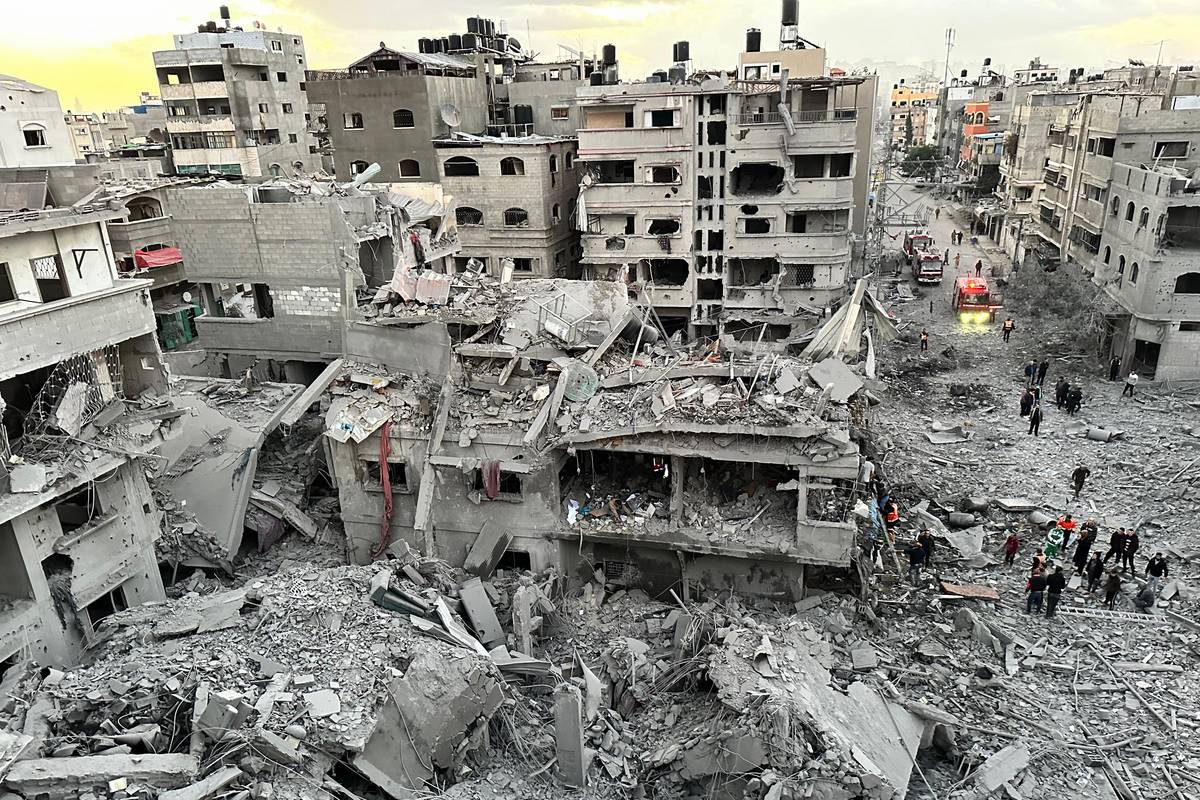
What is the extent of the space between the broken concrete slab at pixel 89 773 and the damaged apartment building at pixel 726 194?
84.2 feet

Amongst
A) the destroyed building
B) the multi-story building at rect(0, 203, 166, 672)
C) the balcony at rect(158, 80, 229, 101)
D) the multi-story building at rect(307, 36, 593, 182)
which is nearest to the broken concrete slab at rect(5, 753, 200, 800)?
the multi-story building at rect(0, 203, 166, 672)

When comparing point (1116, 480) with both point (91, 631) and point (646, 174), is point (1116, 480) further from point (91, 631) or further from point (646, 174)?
point (91, 631)

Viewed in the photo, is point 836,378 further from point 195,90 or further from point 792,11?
point 195,90

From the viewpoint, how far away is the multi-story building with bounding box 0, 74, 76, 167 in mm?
28594

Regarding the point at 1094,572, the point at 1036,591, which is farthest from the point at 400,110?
the point at 1094,572

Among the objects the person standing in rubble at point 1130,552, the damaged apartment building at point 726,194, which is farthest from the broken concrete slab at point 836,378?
the damaged apartment building at point 726,194

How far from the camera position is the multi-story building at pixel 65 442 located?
48.8ft

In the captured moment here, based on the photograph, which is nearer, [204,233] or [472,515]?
[472,515]

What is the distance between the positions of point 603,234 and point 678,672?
82.6 feet

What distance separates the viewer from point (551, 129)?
4528cm

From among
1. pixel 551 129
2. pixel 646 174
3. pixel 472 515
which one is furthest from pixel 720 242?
pixel 472 515

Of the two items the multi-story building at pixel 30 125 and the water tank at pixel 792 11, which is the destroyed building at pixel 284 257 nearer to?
the multi-story building at pixel 30 125

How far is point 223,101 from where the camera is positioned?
52.1m

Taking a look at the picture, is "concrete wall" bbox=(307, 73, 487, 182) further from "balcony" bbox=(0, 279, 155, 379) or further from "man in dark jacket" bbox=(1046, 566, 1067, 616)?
"man in dark jacket" bbox=(1046, 566, 1067, 616)
